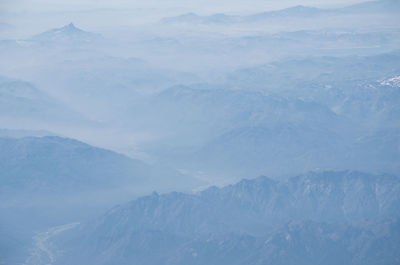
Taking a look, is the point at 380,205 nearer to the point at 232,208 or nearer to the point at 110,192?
the point at 232,208

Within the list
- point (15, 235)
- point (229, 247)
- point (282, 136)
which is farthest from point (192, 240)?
point (282, 136)

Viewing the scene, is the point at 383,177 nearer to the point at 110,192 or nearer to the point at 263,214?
the point at 263,214

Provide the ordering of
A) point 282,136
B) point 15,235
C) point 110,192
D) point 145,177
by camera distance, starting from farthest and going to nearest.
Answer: point 282,136 → point 145,177 → point 110,192 → point 15,235

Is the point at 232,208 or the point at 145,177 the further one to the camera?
the point at 145,177

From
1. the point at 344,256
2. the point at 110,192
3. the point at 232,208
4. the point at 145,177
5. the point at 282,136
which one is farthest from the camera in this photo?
the point at 282,136

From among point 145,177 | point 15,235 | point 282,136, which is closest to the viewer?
point 15,235

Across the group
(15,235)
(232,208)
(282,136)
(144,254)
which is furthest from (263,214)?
(282,136)
